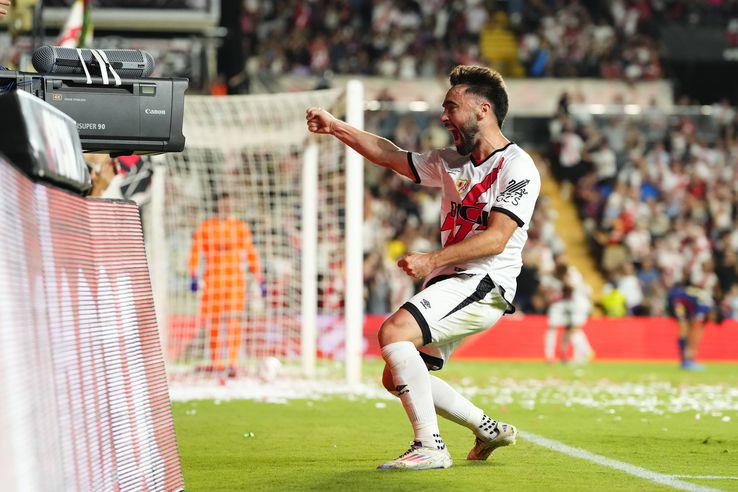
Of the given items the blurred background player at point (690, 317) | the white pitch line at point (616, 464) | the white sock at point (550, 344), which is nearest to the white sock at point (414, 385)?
the white pitch line at point (616, 464)

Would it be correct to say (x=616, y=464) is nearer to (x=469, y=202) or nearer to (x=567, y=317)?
(x=469, y=202)

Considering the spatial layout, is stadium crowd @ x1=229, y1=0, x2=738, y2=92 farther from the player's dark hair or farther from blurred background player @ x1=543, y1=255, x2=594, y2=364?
the player's dark hair

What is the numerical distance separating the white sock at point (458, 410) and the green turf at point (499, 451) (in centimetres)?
20

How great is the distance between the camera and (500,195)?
6.03m

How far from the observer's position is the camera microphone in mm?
5227

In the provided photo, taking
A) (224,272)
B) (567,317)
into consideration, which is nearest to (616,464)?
(224,272)

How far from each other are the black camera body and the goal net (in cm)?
765

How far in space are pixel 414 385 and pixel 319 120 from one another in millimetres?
1550

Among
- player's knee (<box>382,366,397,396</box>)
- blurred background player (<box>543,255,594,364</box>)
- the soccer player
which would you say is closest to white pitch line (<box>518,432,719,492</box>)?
the soccer player

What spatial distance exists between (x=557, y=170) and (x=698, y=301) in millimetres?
8304

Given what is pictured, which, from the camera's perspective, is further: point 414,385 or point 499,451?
point 499,451

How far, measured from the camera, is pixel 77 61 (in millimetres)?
5238

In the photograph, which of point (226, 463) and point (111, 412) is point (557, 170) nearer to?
point (226, 463)

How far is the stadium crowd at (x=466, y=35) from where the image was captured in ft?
85.0
